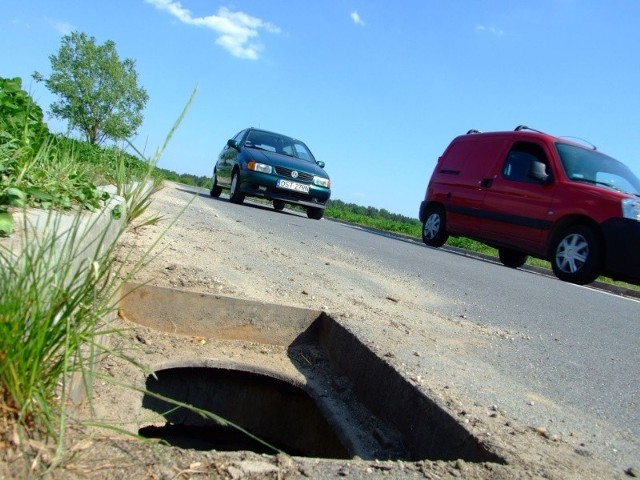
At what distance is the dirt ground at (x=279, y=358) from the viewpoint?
5.02 feet

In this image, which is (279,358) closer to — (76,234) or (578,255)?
(76,234)

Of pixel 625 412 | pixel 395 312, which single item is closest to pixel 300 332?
pixel 395 312

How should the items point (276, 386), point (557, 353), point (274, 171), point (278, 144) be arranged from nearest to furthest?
point (276, 386) < point (557, 353) < point (274, 171) < point (278, 144)

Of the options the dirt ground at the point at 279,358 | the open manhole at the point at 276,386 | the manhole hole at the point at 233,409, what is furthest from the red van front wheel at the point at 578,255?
the manhole hole at the point at 233,409

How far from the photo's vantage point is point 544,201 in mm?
8312

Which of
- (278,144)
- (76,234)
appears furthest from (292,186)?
(76,234)

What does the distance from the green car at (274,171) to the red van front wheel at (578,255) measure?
19.0 ft

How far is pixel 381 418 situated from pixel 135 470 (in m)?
1.38

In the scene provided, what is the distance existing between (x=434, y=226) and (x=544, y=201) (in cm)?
313

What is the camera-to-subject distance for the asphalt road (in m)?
2.46

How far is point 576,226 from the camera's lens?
775 centimetres

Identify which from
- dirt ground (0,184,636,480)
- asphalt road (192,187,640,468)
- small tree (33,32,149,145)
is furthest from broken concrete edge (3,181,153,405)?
small tree (33,32,149,145)

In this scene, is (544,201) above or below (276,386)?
above

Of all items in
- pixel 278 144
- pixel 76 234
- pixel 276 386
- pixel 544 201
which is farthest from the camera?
pixel 278 144
